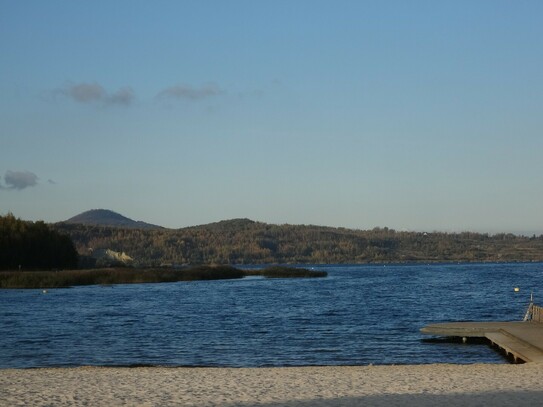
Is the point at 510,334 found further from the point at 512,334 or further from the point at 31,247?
the point at 31,247

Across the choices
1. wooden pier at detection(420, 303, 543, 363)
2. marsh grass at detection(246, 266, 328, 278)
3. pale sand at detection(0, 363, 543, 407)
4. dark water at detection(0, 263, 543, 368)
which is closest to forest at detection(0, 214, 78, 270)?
dark water at detection(0, 263, 543, 368)

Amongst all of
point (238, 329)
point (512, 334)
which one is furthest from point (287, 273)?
point (512, 334)

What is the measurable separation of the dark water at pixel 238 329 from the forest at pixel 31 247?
26.6 m

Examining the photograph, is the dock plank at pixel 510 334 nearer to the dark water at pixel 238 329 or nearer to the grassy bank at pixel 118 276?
the dark water at pixel 238 329

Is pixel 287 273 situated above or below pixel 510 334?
above

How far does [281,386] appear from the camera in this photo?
68.8 feet

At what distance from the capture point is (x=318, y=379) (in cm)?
2259

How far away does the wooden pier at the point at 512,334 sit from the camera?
28.6m

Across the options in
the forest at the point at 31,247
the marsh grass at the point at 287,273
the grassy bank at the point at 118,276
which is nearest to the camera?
the grassy bank at the point at 118,276

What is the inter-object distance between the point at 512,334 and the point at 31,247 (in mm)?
78374

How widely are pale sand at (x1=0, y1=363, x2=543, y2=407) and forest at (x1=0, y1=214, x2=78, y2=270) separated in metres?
76.1

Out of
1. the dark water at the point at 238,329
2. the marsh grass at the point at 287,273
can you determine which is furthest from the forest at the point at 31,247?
the marsh grass at the point at 287,273

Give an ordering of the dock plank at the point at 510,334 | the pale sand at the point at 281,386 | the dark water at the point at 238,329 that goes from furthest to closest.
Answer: the dark water at the point at 238,329, the dock plank at the point at 510,334, the pale sand at the point at 281,386

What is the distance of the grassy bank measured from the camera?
282 feet
